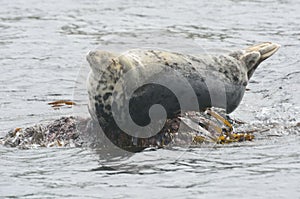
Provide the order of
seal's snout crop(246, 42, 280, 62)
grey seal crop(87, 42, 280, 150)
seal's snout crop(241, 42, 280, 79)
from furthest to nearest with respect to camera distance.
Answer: seal's snout crop(246, 42, 280, 62) < seal's snout crop(241, 42, 280, 79) < grey seal crop(87, 42, 280, 150)

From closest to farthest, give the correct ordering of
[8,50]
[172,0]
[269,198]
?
[269,198]
[8,50]
[172,0]

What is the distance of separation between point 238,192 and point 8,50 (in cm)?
710

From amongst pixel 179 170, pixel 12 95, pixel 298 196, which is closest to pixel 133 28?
pixel 12 95

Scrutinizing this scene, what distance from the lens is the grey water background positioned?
6211 mm

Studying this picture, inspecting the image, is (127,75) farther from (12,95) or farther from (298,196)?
(12,95)

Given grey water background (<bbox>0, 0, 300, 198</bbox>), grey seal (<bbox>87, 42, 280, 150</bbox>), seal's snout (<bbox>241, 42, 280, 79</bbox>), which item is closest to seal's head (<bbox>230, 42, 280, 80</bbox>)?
seal's snout (<bbox>241, 42, 280, 79</bbox>)

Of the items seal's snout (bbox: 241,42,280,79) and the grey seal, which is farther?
seal's snout (bbox: 241,42,280,79)

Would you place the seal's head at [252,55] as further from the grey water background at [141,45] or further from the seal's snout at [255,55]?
the grey water background at [141,45]

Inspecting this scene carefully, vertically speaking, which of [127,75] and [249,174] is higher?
[127,75]

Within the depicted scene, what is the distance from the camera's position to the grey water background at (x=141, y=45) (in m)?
6.21

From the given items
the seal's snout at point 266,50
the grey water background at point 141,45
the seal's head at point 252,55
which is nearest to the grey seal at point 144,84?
the grey water background at point 141,45

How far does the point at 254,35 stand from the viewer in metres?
13.5

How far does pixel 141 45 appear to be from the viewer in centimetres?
1253

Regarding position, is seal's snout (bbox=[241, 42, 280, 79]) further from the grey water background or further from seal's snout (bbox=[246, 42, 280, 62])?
the grey water background
